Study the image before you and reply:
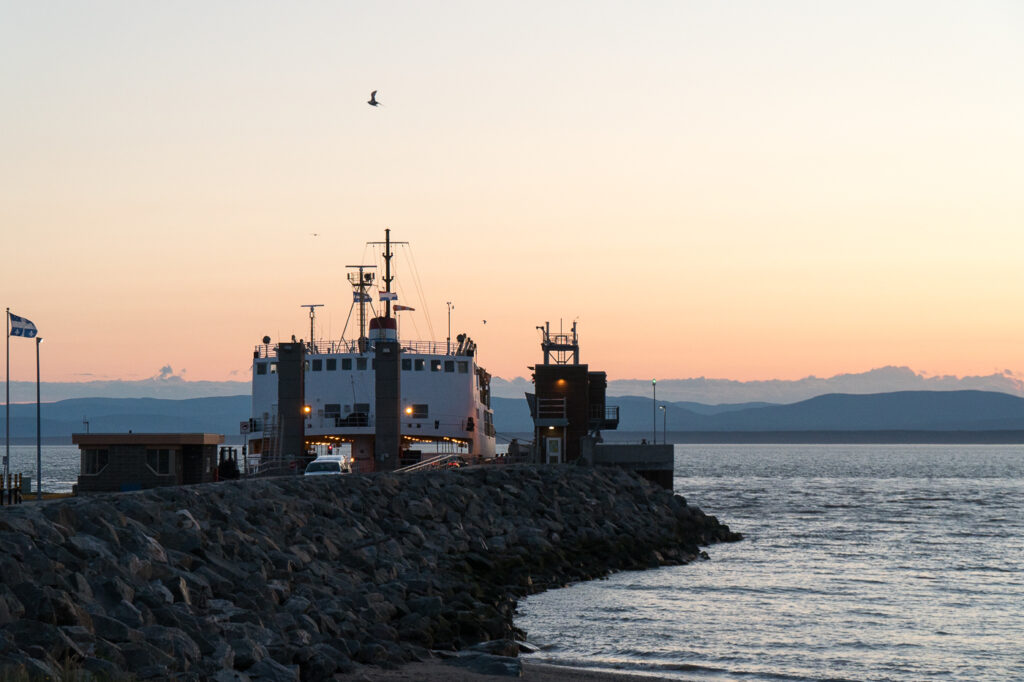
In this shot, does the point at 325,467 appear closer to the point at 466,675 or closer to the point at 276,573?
the point at 276,573

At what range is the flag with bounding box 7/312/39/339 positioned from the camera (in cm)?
3797

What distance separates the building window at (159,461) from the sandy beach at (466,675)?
20.6 m

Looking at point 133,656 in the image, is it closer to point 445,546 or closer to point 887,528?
point 445,546

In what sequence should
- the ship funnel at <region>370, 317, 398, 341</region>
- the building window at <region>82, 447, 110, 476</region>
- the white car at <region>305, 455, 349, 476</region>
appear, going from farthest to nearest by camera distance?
the ship funnel at <region>370, 317, 398, 341</region> → the white car at <region>305, 455, 349, 476</region> → the building window at <region>82, 447, 110, 476</region>

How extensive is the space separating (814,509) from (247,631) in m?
54.4

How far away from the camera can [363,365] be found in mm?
48406

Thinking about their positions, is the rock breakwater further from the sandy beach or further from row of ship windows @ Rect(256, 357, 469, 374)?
row of ship windows @ Rect(256, 357, 469, 374)

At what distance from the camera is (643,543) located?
37.8 metres

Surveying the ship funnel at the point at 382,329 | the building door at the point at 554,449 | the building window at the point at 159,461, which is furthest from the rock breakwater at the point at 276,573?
the ship funnel at the point at 382,329

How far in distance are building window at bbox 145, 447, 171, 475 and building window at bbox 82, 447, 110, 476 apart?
1.32 metres

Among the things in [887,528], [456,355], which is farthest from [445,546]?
[887,528]

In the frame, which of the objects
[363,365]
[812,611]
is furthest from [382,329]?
[812,611]

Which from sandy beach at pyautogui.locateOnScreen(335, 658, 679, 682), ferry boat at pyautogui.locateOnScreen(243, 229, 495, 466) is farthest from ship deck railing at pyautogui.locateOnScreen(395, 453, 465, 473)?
sandy beach at pyautogui.locateOnScreen(335, 658, 679, 682)

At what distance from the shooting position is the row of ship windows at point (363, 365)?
159ft
